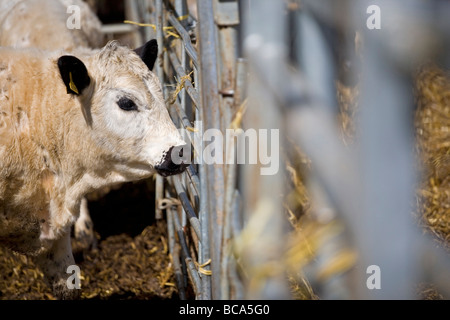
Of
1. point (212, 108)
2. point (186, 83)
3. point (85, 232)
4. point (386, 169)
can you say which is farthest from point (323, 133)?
point (85, 232)

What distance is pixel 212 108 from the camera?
2143mm

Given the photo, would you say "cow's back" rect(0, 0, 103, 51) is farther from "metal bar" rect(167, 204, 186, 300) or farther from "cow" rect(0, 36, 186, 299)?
"metal bar" rect(167, 204, 186, 300)

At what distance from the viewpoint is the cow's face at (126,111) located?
10.4ft

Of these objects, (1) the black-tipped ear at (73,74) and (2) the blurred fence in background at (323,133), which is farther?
(1) the black-tipped ear at (73,74)

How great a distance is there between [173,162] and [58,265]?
3.76 feet

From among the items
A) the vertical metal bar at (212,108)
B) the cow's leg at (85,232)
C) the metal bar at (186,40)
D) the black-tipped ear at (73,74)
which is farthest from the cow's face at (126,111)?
the cow's leg at (85,232)

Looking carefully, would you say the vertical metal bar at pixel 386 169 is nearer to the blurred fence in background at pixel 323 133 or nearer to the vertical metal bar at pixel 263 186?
the blurred fence in background at pixel 323 133

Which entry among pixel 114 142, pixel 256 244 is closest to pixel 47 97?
pixel 114 142

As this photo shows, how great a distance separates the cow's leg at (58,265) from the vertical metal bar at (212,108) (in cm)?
168

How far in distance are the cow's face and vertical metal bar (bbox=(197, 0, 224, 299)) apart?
91 cm

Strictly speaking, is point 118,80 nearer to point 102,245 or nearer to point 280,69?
point 280,69

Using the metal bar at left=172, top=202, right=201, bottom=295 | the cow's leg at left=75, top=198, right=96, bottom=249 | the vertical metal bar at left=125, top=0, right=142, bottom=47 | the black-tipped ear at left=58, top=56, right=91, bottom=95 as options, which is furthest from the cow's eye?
the vertical metal bar at left=125, top=0, right=142, bottom=47

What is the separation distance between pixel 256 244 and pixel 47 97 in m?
1.81

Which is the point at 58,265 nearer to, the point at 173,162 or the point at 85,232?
the point at 85,232
